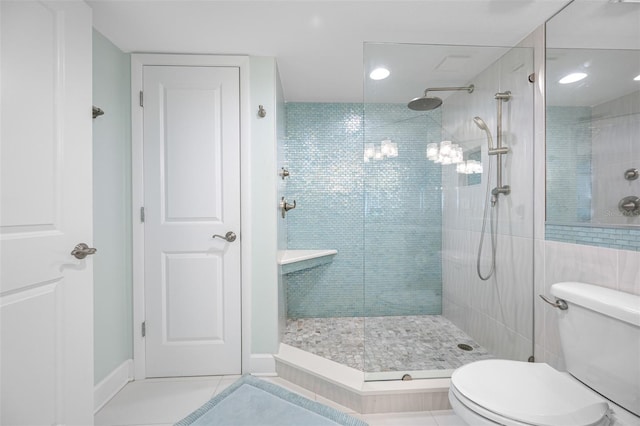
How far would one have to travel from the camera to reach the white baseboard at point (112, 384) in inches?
63.4

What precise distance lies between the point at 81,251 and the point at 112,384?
1007 millimetres

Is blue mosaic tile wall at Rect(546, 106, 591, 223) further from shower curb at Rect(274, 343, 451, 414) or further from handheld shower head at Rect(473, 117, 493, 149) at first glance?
shower curb at Rect(274, 343, 451, 414)

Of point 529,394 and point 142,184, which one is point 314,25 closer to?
point 142,184

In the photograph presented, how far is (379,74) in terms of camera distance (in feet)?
5.48

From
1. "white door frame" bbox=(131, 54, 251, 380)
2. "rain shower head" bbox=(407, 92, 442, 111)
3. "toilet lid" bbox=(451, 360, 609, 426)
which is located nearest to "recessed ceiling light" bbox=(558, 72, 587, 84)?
"rain shower head" bbox=(407, 92, 442, 111)

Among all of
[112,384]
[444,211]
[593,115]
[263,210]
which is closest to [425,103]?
[444,211]

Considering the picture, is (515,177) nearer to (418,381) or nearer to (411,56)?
(411,56)

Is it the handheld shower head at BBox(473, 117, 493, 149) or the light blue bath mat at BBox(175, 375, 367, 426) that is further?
the handheld shower head at BBox(473, 117, 493, 149)

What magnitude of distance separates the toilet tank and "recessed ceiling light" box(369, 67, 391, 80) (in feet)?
4.62

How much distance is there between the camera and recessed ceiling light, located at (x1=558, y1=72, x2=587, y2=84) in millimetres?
1412

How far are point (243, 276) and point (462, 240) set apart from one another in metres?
1.43

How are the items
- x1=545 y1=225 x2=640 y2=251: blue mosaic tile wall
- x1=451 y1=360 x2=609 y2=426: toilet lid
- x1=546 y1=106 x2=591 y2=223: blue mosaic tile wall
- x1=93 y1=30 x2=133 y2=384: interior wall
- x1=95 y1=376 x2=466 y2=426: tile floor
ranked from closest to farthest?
x1=451 y1=360 x2=609 y2=426: toilet lid
x1=545 y1=225 x2=640 y2=251: blue mosaic tile wall
x1=546 y1=106 x2=591 y2=223: blue mosaic tile wall
x1=95 y1=376 x2=466 y2=426: tile floor
x1=93 y1=30 x2=133 y2=384: interior wall

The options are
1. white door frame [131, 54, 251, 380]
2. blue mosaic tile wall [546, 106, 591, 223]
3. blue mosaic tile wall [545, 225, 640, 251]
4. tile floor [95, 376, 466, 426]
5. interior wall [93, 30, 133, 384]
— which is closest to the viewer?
blue mosaic tile wall [545, 225, 640, 251]

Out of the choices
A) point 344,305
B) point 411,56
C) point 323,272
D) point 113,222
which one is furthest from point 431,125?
point 113,222
